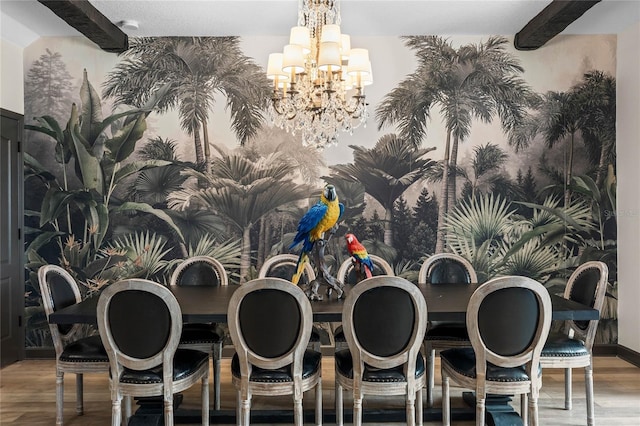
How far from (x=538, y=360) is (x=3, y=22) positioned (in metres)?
4.73

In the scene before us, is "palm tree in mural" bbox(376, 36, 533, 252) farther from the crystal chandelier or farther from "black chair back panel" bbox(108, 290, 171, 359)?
"black chair back panel" bbox(108, 290, 171, 359)

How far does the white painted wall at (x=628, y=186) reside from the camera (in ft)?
16.1

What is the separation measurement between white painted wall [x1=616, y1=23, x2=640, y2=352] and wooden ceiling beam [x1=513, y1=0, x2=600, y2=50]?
75 cm

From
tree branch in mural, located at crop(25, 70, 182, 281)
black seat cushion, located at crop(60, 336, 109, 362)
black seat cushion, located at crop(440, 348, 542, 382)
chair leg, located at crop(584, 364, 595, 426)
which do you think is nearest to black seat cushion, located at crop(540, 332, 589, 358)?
chair leg, located at crop(584, 364, 595, 426)

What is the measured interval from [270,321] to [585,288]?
2.06 metres

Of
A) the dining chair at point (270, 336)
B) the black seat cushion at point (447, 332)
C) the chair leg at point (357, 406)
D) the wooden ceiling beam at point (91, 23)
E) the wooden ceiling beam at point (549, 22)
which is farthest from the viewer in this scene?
the wooden ceiling beam at point (549, 22)

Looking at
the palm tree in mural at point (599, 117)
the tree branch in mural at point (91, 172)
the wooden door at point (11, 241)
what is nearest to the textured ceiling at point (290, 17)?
the palm tree in mural at point (599, 117)

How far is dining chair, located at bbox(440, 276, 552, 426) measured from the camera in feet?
9.68

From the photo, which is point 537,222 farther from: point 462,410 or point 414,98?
point 462,410

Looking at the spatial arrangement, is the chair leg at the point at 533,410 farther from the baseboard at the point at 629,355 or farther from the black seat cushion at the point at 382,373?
the baseboard at the point at 629,355

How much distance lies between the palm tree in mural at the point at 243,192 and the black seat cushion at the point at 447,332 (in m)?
1.92

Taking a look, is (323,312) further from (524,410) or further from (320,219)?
(524,410)

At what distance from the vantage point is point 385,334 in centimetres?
297

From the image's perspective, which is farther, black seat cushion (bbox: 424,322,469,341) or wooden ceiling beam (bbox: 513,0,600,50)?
wooden ceiling beam (bbox: 513,0,600,50)
